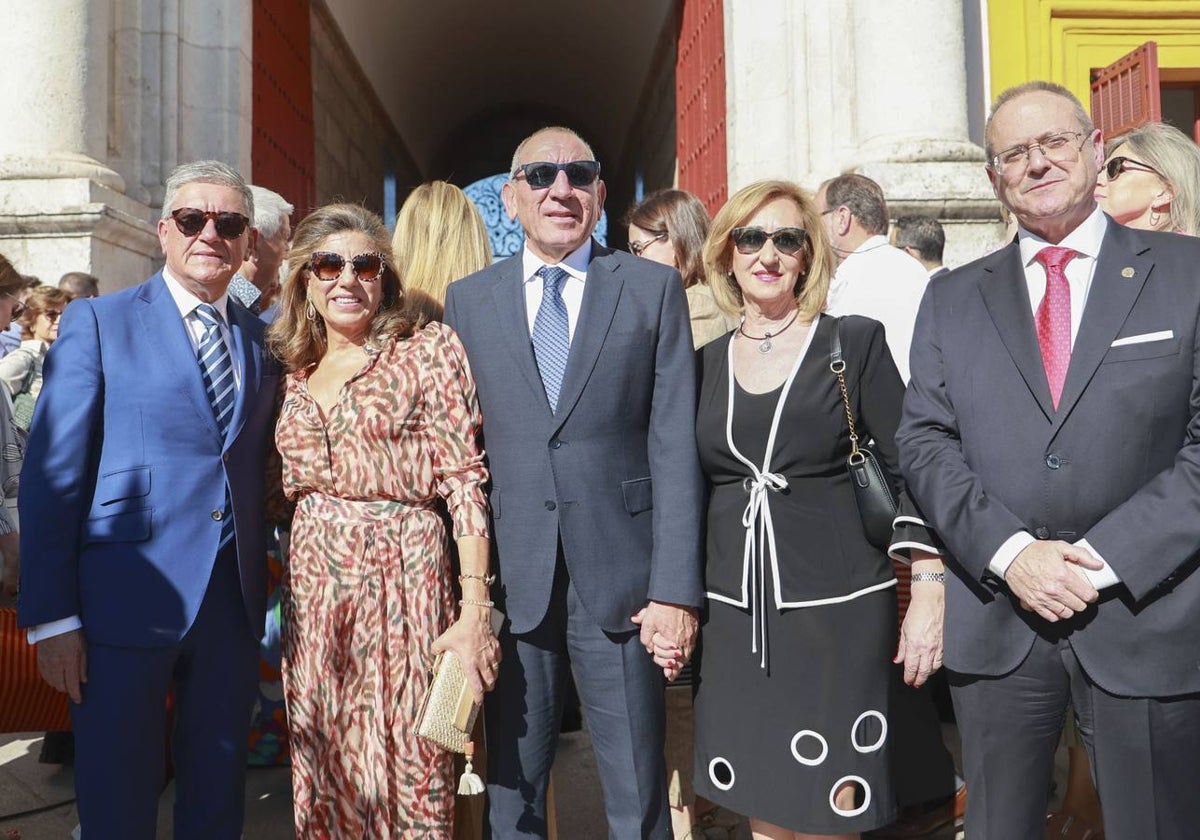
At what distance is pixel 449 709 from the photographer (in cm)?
256

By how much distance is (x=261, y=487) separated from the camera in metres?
2.97

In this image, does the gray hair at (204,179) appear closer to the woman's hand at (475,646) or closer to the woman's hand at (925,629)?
the woman's hand at (475,646)

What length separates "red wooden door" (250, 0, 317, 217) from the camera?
27.0 ft

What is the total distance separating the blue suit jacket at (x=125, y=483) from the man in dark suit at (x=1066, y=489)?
1.75m

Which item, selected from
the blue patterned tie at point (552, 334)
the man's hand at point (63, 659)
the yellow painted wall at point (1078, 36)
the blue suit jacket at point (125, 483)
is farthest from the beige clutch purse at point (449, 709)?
the yellow painted wall at point (1078, 36)

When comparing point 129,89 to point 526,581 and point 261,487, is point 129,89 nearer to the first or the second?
point 261,487

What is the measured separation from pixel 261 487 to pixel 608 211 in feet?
63.0

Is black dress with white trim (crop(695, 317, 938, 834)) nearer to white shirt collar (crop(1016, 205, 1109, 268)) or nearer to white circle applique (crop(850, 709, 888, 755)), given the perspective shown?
white circle applique (crop(850, 709, 888, 755))

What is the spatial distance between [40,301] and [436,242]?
315cm

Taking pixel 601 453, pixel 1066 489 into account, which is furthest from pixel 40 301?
pixel 1066 489

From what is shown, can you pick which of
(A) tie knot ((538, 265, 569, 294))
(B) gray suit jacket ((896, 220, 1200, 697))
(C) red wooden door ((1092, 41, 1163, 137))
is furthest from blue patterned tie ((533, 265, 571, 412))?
(C) red wooden door ((1092, 41, 1163, 137))

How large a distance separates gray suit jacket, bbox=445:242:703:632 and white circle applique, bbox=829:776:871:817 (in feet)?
1.81

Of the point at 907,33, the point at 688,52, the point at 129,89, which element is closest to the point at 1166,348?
the point at 907,33

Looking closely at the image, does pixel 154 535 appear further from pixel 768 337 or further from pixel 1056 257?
pixel 1056 257
